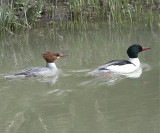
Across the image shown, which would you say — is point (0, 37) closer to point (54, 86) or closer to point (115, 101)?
point (54, 86)

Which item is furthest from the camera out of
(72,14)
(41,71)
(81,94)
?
(72,14)

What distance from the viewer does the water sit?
5570 millimetres

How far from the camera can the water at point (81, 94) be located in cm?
557

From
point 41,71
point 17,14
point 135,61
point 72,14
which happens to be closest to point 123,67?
point 135,61

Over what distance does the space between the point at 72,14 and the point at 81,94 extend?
775cm

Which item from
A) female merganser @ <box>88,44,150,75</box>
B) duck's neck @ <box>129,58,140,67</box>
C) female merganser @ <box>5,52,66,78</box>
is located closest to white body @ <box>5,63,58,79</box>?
female merganser @ <box>5,52,66,78</box>

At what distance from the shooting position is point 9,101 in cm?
668

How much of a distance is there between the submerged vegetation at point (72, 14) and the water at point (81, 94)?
166cm

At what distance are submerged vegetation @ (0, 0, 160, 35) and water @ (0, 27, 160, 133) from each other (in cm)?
166

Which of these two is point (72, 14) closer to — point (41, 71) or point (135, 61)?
point (135, 61)

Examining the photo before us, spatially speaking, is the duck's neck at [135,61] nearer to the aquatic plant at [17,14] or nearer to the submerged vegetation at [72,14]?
the submerged vegetation at [72,14]

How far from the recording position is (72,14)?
1423cm

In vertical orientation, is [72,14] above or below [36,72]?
above

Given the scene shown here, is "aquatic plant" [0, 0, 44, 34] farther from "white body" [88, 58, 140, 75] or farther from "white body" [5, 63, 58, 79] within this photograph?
"white body" [88, 58, 140, 75]
